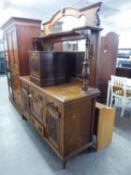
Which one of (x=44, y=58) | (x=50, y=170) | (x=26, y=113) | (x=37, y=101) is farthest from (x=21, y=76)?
(x=50, y=170)

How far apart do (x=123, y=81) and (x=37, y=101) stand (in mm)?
1887

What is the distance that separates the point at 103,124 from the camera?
Answer: 6.58 feet

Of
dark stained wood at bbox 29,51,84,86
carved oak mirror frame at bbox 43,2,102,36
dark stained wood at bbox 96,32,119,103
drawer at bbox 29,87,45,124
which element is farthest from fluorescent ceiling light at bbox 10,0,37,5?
drawer at bbox 29,87,45,124

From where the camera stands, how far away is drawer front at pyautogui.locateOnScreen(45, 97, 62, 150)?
166 cm

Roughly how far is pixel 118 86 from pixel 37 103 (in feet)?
6.16

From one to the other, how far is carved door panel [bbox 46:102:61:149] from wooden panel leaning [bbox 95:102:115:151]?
61cm

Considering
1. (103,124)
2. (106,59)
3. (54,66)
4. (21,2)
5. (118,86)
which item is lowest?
(103,124)

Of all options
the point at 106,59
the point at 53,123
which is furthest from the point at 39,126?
the point at 106,59

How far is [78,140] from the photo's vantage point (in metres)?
1.84

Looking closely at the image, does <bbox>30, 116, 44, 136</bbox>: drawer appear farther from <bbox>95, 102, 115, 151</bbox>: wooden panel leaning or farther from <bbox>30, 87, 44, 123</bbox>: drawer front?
<bbox>95, 102, 115, 151</bbox>: wooden panel leaning

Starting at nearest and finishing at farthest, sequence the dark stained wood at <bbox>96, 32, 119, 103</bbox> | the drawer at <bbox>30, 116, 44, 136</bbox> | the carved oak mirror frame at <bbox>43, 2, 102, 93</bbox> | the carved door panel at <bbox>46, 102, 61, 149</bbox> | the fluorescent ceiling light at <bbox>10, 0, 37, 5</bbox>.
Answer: the carved oak mirror frame at <bbox>43, 2, 102, 93</bbox>
the carved door panel at <bbox>46, 102, 61, 149</bbox>
the drawer at <bbox>30, 116, 44, 136</bbox>
the dark stained wood at <bbox>96, 32, 119, 103</bbox>
the fluorescent ceiling light at <bbox>10, 0, 37, 5</bbox>

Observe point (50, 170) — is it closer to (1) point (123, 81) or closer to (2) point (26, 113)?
(2) point (26, 113)

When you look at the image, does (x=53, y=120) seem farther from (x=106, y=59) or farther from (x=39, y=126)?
(x=106, y=59)

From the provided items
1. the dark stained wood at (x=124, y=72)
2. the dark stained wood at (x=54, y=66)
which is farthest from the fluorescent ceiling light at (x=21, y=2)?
the dark stained wood at (x=124, y=72)
